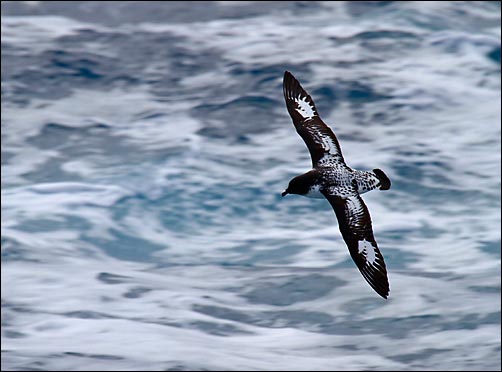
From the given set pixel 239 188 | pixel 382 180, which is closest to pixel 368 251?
pixel 382 180

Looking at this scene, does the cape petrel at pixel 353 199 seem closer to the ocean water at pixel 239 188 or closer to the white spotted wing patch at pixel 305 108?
the white spotted wing patch at pixel 305 108

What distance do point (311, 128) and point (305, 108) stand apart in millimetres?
377

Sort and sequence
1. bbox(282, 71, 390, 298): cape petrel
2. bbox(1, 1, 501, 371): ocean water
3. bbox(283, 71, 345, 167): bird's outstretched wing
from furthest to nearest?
bbox(1, 1, 501, 371): ocean water < bbox(283, 71, 345, 167): bird's outstretched wing < bbox(282, 71, 390, 298): cape petrel

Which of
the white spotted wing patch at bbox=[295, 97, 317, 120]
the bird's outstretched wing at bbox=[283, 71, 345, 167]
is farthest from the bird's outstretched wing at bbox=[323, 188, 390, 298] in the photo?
the white spotted wing patch at bbox=[295, 97, 317, 120]

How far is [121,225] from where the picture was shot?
84.5ft

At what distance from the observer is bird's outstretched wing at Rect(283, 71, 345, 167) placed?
38.9 ft

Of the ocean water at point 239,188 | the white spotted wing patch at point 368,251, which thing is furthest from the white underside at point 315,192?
the ocean water at point 239,188

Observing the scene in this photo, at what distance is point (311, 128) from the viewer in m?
12.5

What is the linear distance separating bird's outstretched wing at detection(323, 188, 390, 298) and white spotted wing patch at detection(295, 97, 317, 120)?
1716 mm

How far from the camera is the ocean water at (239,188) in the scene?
2144cm

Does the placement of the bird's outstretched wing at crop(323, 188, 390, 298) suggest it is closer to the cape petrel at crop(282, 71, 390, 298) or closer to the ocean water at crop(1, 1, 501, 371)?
the cape petrel at crop(282, 71, 390, 298)

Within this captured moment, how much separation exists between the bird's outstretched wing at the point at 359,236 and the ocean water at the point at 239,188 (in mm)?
9061

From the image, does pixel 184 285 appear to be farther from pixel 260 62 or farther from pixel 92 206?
pixel 260 62

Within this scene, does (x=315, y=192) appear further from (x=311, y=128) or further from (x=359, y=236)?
(x=311, y=128)
